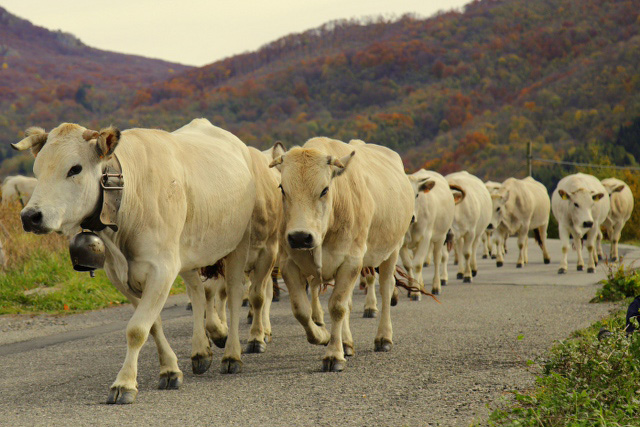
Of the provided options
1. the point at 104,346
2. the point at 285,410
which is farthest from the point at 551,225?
the point at 285,410

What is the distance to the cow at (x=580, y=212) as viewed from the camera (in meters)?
19.3

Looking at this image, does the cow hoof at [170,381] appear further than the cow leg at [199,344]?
No

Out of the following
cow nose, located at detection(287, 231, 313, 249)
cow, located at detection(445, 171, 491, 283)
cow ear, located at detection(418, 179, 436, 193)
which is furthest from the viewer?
cow, located at detection(445, 171, 491, 283)

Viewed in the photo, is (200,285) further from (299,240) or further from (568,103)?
(568,103)

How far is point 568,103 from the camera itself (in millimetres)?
67500

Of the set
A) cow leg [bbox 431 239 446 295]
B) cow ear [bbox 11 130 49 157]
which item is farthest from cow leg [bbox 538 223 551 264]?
cow ear [bbox 11 130 49 157]

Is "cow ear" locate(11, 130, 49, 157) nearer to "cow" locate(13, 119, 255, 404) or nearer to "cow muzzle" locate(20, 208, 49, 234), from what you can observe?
"cow" locate(13, 119, 255, 404)

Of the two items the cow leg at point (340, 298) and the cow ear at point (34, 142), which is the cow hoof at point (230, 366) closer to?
the cow leg at point (340, 298)

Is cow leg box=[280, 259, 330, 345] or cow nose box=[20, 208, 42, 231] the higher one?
cow nose box=[20, 208, 42, 231]

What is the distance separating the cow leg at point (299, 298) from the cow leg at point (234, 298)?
405mm

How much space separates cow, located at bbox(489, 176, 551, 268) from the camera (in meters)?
21.4

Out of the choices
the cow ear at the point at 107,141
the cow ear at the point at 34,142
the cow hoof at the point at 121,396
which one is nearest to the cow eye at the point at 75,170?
the cow ear at the point at 107,141

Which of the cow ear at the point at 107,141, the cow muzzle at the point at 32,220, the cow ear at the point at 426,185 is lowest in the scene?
the cow muzzle at the point at 32,220

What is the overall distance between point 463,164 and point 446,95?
50.5 ft
